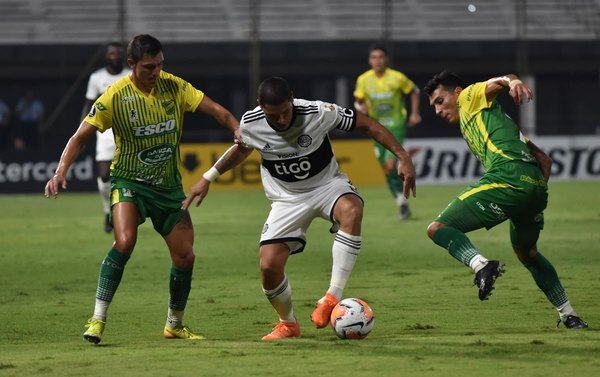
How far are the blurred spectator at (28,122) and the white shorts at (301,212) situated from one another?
73.9 feet

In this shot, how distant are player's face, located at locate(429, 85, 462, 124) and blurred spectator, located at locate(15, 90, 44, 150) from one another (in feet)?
73.5

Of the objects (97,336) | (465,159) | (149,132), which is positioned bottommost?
(465,159)

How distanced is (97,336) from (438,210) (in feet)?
46.1

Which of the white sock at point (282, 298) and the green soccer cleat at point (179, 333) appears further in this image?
the green soccer cleat at point (179, 333)

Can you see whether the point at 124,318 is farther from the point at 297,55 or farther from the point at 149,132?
the point at 297,55

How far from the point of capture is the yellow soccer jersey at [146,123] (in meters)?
8.95

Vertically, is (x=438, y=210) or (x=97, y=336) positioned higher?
(x=97, y=336)

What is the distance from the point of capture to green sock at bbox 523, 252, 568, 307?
9242 millimetres

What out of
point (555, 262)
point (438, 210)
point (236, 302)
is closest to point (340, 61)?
point (438, 210)

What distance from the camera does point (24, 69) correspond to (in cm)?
3559

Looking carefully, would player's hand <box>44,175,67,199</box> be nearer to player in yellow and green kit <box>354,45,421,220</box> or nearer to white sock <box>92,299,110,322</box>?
white sock <box>92,299,110,322</box>

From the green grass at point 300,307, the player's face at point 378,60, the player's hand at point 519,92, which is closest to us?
the green grass at point 300,307

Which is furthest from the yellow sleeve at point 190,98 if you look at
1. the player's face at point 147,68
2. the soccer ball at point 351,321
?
the soccer ball at point 351,321

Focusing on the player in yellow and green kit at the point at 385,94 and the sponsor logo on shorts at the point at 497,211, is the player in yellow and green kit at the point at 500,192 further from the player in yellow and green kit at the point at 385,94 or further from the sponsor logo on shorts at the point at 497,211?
the player in yellow and green kit at the point at 385,94
